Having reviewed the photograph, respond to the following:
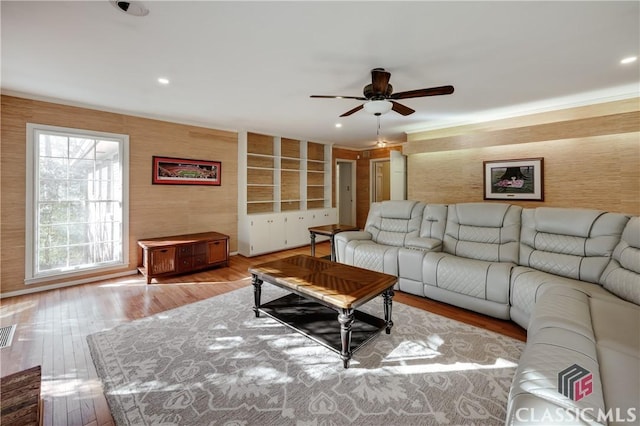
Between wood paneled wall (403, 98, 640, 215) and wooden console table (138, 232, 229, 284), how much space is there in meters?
4.11

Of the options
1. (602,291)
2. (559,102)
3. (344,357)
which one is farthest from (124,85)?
(559,102)

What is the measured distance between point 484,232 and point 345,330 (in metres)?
2.40

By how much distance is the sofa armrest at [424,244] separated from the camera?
11.4 ft

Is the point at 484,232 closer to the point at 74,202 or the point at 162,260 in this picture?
the point at 162,260

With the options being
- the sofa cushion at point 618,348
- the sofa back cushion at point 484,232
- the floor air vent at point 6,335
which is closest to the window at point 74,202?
the floor air vent at point 6,335

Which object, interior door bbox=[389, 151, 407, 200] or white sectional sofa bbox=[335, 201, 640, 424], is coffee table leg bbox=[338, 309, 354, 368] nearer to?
→ white sectional sofa bbox=[335, 201, 640, 424]

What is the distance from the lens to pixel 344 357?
2010 millimetres

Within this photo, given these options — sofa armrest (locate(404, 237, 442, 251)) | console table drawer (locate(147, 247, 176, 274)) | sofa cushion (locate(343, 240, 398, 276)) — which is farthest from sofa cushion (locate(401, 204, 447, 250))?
console table drawer (locate(147, 247, 176, 274))

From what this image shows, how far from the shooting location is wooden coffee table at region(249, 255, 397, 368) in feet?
6.71

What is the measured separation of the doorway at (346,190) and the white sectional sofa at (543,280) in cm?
340

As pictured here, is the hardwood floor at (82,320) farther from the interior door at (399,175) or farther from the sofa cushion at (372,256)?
the interior door at (399,175)

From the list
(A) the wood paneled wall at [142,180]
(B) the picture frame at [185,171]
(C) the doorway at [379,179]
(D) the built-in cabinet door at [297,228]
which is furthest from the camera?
(C) the doorway at [379,179]

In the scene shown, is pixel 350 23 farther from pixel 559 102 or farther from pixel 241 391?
pixel 559 102

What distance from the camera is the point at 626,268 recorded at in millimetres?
2225
